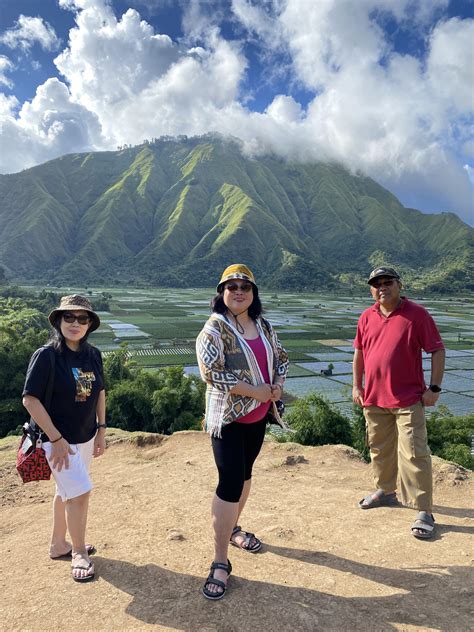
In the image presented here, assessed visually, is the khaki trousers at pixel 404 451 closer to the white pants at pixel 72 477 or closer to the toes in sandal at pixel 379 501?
the toes in sandal at pixel 379 501

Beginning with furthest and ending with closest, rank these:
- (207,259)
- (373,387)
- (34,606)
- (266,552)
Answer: (207,259), (373,387), (266,552), (34,606)

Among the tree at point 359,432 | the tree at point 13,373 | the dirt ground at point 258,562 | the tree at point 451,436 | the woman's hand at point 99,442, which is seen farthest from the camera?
the tree at point 13,373

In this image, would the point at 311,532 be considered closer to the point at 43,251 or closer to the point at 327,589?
the point at 327,589

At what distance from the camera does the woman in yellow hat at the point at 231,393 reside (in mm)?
3436

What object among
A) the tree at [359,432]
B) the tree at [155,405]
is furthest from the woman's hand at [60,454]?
the tree at [155,405]

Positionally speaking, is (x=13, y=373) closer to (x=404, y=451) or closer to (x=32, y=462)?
(x=32, y=462)

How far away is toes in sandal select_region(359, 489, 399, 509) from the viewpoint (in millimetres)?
5191

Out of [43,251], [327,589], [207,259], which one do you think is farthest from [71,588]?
[43,251]

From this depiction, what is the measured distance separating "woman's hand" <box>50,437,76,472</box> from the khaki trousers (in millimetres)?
3346

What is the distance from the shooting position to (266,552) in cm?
416

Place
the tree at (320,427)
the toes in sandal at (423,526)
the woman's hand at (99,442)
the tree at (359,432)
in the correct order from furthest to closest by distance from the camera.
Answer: the tree at (359,432), the tree at (320,427), the toes in sandal at (423,526), the woman's hand at (99,442)

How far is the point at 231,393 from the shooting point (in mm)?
3441

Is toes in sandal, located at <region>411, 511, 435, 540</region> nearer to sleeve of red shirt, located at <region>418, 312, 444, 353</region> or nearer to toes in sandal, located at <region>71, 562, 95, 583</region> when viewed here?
sleeve of red shirt, located at <region>418, 312, 444, 353</region>

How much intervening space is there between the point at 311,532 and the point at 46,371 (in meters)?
3.15
